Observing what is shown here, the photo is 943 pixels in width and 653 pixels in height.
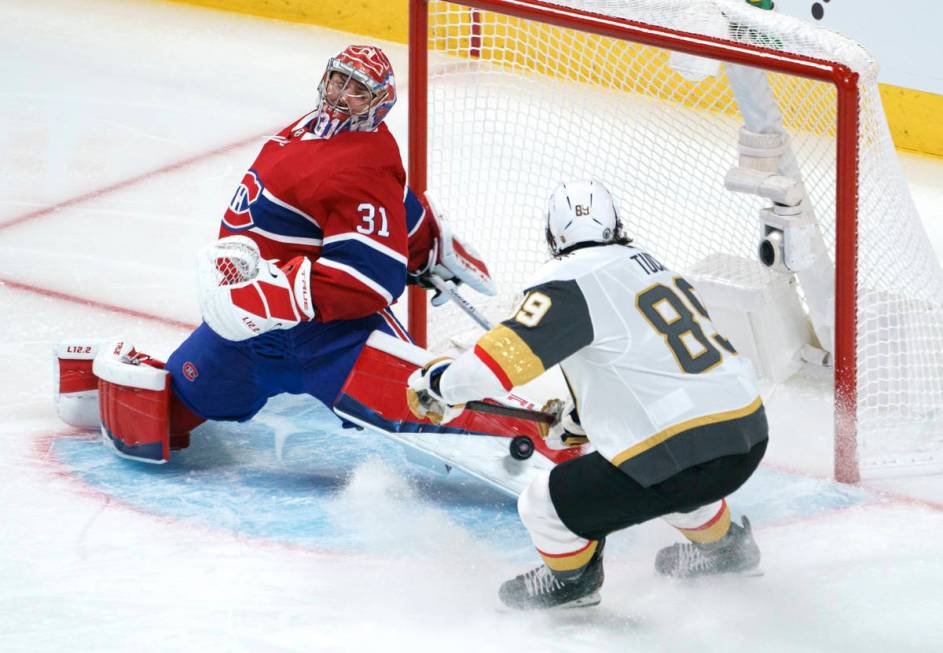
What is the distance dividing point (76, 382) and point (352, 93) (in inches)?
37.5

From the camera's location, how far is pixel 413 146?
388 cm

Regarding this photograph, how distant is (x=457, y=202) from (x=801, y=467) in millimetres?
1299

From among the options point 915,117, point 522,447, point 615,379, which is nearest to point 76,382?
point 522,447

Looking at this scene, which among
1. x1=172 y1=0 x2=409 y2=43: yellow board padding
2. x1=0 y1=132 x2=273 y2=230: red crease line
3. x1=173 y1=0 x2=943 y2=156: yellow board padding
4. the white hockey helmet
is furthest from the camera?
x1=172 y1=0 x2=409 y2=43: yellow board padding

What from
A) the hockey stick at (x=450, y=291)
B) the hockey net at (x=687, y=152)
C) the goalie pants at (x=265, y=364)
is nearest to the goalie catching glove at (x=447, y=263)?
the hockey stick at (x=450, y=291)

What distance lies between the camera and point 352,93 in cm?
325

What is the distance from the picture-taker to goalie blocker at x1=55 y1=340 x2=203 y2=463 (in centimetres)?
338

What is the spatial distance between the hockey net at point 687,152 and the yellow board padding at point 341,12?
2.00 m

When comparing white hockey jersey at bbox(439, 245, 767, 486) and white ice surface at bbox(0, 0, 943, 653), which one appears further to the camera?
white ice surface at bbox(0, 0, 943, 653)

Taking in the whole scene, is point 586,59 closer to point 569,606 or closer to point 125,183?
point 125,183

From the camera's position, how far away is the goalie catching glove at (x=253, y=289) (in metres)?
3.14

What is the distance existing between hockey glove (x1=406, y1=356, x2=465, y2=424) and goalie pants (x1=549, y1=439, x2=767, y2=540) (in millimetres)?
268

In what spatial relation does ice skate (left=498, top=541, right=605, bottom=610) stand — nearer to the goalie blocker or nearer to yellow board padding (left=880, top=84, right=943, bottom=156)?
the goalie blocker

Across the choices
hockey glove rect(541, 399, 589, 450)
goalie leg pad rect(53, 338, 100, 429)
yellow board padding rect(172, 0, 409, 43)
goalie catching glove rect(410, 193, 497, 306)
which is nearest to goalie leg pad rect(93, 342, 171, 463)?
goalie leg pad rect(53, 338, 100, 429)
